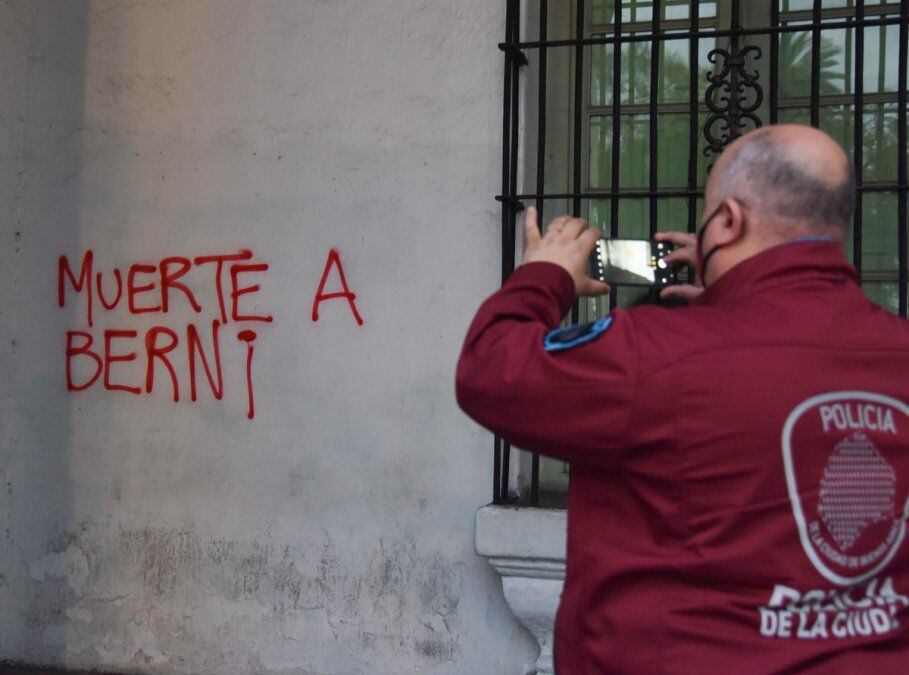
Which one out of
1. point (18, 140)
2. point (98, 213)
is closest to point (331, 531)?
point (98, 213)

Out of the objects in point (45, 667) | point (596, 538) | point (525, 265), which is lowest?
point (45, 667)

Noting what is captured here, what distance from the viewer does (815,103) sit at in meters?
3.24

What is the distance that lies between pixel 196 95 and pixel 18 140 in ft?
2.54

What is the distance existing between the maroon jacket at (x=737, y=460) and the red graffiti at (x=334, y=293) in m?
2.22

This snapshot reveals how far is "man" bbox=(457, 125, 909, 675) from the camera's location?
1349 millimetres

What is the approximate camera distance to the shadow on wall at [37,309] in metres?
3.92

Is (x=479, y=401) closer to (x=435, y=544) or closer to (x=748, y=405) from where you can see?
(x=748, y=405)

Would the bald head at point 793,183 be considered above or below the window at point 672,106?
below

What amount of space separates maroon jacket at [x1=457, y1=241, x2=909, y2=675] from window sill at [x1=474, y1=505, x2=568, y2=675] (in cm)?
174

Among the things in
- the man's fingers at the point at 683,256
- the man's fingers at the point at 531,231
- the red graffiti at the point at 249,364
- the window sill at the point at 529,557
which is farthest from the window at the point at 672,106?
the man's fingers at the point at 531,231

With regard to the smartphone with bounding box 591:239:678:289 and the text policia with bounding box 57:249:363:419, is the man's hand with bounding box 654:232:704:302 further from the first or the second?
the text policia with bounding box 57:249:363:419

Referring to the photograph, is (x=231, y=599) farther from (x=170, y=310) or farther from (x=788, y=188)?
(x=788, y=188)

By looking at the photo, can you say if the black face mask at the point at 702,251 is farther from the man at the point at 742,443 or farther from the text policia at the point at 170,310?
the text policia at the point at 170,310

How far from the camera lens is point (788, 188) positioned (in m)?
1.49
